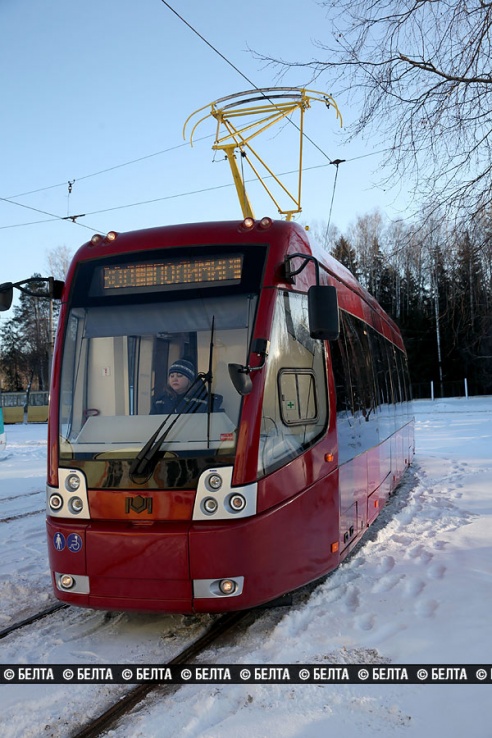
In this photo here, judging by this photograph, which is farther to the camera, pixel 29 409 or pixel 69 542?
pixel 29 409

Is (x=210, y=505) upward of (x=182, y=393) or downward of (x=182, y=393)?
downward

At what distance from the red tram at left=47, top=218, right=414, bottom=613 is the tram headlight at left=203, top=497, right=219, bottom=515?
12 millimetres

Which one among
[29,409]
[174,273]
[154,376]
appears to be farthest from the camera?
[29,409]

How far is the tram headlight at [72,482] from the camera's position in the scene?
4.93 metres

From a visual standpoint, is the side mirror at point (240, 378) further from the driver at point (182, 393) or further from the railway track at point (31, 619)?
the railway track at point (31, 619)

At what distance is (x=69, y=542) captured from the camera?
4812 millimetres

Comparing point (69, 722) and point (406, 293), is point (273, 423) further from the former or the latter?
point (406, 293)

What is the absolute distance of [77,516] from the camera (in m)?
4.89

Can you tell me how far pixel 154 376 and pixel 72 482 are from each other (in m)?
1.01

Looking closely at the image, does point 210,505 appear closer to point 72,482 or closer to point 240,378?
point 240,378

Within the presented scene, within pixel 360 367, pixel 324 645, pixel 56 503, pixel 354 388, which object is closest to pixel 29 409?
pixel 360 367

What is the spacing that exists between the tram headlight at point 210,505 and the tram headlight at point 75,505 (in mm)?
973

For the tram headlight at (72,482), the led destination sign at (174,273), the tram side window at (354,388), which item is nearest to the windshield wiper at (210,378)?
the led destination sign at (174,273)

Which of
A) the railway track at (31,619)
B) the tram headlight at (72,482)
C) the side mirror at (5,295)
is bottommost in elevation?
the railway track at (31,619)
